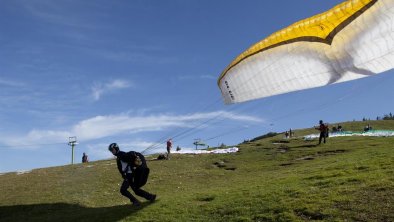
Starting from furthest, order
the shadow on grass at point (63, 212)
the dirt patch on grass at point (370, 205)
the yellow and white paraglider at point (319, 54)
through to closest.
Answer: the shadow on grass at point (63, 212) < the yellow and white paraglider at point (319, 54) < the dirt patch on grass at point (370, 205)

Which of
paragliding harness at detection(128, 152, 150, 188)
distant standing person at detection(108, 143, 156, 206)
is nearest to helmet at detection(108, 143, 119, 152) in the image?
distant standing person at detection(108, 143, 156, 206)

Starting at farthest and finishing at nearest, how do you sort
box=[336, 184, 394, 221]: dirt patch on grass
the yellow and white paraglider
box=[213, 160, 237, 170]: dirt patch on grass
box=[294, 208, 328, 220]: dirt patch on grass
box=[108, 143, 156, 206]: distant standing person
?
box=[213, 160, 237, 170]: dirt patch on grass
box=[108, 143, 156, 206]: distant standing person
the yellow and white paraglider
box=[294, 208, 328, 220]: dirt patch on grass
box=[336, 184, 394, 221]: dirt patch on grass

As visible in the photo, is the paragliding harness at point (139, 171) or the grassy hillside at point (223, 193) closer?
the grassy hillside at point (223, 193)

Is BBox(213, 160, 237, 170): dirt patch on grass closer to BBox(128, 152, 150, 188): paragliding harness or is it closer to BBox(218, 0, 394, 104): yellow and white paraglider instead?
BBox(218, 0, 394, 104): yellow and white paraglider

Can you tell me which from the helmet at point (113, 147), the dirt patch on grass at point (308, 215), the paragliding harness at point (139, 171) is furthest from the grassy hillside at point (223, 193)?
the helmet at point (113, 147)

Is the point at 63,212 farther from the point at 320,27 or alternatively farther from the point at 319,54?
the point at 320,27

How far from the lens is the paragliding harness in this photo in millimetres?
15680

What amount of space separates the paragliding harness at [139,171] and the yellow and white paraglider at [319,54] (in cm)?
614

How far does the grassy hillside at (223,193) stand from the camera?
13.0 meters

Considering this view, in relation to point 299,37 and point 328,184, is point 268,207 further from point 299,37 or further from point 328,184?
point 299,37

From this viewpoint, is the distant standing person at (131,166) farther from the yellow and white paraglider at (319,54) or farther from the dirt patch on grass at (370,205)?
the dirt patch on grass at (370,205)

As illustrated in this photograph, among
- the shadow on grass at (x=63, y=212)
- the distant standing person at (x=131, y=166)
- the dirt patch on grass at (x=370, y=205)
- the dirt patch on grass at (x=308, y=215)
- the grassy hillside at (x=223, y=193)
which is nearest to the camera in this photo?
the dirt patch on grass at (x=370, y=205)

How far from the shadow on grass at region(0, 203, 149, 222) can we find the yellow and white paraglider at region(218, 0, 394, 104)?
263 inches

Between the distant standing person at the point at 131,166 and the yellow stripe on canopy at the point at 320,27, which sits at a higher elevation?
the yellow stripe on canopy at the point at 320,27
